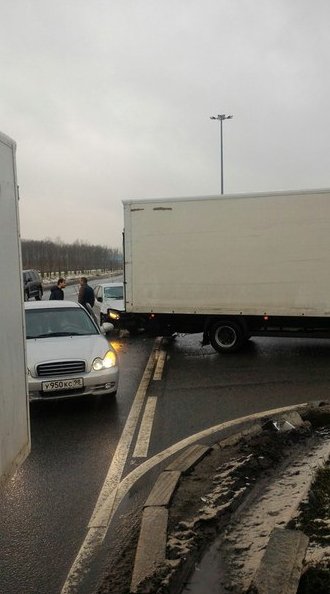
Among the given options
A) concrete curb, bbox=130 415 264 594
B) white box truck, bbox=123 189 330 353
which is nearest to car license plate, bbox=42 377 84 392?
concrete curb, bbox=130 415 264 594

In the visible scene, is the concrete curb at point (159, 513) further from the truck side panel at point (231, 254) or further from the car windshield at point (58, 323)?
the truck side panel at point (231, 254)

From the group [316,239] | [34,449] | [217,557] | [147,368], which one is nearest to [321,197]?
[316,239]

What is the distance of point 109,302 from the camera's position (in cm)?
1544

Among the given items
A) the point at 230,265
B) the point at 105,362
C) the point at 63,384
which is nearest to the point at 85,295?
the point at 230,265

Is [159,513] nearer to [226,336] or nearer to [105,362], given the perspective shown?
[105,362]

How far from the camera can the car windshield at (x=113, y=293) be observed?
16.0 m

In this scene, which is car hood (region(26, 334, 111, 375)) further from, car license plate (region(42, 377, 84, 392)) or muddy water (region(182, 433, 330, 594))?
muddy water (region(182, 433, 330, 594))

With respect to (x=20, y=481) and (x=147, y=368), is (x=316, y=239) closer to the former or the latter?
(x=147, y=368)

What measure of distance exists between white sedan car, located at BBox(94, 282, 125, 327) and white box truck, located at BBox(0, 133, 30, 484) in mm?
10790

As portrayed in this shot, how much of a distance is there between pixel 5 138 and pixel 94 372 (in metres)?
5.07

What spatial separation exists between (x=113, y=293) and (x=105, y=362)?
345 inches

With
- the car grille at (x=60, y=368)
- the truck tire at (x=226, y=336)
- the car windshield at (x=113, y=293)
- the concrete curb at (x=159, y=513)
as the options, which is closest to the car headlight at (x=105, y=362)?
the car grille at (x=60, y=368)

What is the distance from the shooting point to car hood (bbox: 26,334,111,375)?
286 inches

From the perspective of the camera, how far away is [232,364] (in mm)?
10594
